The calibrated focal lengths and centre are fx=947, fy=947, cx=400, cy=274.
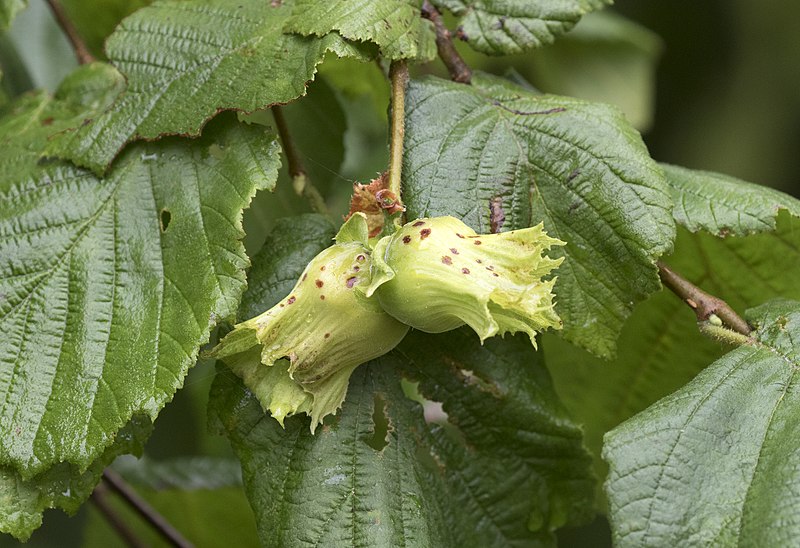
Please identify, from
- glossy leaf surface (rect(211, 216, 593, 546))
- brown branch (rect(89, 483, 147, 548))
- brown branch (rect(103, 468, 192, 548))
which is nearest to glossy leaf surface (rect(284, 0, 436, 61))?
glossy leaf surface (rect(211, 216, 593, 546))

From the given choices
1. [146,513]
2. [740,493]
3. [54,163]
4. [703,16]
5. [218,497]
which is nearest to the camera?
[740,493]

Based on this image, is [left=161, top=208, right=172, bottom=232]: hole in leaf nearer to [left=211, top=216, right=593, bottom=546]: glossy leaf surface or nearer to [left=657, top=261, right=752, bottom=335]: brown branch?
[left=211, top=216, right=593, bottom=546]: glossy leaf surface

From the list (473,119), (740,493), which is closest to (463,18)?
(473,119)

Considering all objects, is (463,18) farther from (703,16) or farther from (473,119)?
(703,16)

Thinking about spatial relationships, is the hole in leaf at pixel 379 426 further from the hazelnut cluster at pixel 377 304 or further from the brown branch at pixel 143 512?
the brown branch at pixel 143 512

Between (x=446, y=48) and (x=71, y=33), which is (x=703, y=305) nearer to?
(x=446, y=48)

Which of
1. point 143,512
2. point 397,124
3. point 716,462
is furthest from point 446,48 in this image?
point 143,512
